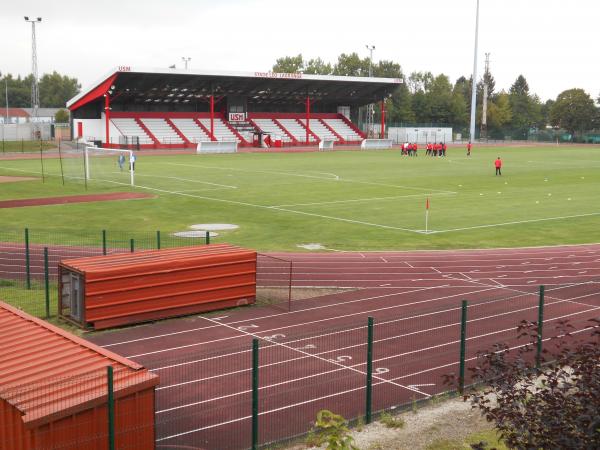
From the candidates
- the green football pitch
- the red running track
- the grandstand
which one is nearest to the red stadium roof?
the grandstand

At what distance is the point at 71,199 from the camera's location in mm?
43094

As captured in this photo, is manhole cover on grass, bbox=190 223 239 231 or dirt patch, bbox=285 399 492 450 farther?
manhole cover on grass, bbox=190 223 239 231

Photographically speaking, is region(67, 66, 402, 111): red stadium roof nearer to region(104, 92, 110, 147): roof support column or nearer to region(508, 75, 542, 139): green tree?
region(104, 92, 110, 147): roof support column

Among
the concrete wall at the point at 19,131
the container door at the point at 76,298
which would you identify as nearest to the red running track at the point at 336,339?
the container door at the point at 76,298

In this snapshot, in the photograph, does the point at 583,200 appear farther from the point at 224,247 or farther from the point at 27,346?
the point at 27,346

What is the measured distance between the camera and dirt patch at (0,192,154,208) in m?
40.7

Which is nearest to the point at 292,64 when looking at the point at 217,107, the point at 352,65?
the point at 352,65

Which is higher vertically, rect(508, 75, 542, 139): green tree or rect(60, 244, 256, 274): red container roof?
rect(508, 75, 542, 139): green tree

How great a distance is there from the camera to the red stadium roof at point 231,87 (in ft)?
294

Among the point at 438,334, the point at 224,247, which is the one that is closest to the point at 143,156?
the point at 224,247

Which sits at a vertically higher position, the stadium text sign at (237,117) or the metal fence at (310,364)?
the stadium text sign at (237,117)

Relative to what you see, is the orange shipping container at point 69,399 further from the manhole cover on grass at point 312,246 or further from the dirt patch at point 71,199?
the dirt patch at point 71,199

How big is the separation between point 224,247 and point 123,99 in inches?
3314

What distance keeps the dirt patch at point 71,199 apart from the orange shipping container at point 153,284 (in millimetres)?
23382
